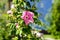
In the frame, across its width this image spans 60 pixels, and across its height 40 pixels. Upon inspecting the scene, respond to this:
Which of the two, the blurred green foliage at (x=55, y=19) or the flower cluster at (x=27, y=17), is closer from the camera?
the flower cluster at (x=27, y=17)

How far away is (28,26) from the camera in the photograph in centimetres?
429

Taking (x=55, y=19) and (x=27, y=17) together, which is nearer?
(x=27, y=17)

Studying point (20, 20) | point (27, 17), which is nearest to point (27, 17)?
point (27, 17)

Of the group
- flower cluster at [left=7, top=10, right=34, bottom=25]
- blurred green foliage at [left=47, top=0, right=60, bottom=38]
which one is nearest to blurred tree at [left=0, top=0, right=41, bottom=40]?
flower cluster at [left=7, top=10, right=34, bottom=25]

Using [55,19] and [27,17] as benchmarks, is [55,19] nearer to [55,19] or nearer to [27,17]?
[55,19]

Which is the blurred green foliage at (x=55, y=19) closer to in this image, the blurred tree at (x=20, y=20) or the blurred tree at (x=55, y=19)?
the blurred tree at (x=55, y=19)

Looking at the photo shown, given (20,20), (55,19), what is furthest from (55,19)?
(20,20)

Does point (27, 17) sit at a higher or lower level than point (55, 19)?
higher

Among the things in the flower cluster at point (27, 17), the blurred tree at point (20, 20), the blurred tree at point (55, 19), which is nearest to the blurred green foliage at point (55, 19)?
the blurred tree at point (55, 19)

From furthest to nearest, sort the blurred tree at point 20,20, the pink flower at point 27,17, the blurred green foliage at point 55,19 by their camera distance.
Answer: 1. the blurred green foliage at point 55,19
2. the blurred tree at point 20,20
3. the pink flower at point 27,17

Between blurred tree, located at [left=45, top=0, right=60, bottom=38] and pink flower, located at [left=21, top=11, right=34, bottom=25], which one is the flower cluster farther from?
blurred tree, located at [left=45, top=0, right=60, bottom=38]

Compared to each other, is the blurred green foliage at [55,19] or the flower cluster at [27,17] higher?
the flower cluster at [27,17]

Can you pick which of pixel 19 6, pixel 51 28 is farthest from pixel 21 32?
pixel 51 28

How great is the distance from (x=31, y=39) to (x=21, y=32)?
24 cm
